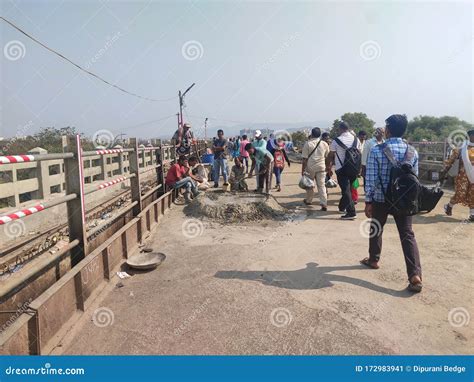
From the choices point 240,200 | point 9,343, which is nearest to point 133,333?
point 9,343

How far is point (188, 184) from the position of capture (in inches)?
324

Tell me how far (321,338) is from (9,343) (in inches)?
84.6

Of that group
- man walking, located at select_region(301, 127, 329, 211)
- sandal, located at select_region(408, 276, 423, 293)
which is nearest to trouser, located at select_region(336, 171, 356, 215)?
man walking, located at select_region(301, 127, 329, 211)

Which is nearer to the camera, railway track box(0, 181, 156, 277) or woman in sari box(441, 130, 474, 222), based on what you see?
railway track box(0, 181, 156, 277)

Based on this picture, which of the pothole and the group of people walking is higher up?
the group of people walking

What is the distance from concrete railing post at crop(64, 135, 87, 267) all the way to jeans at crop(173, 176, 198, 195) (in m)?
4.40

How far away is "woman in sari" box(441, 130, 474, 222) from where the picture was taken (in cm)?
616

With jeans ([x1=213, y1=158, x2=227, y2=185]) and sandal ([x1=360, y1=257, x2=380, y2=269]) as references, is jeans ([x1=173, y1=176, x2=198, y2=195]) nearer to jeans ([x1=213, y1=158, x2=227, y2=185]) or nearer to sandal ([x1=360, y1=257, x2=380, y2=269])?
jeans ([x1=213, y1=158, x2=227, y2=185])

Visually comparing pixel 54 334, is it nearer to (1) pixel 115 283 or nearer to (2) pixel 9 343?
(2) pixel 9 343

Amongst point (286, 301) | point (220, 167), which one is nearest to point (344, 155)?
point (286, 301)

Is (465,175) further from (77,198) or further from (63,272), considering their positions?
(63,272)

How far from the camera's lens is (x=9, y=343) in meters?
2.15

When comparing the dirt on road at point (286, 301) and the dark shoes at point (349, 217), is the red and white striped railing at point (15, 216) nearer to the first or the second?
the dirt on road at point (286, 301)

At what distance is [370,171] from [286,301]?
5.52 ft
